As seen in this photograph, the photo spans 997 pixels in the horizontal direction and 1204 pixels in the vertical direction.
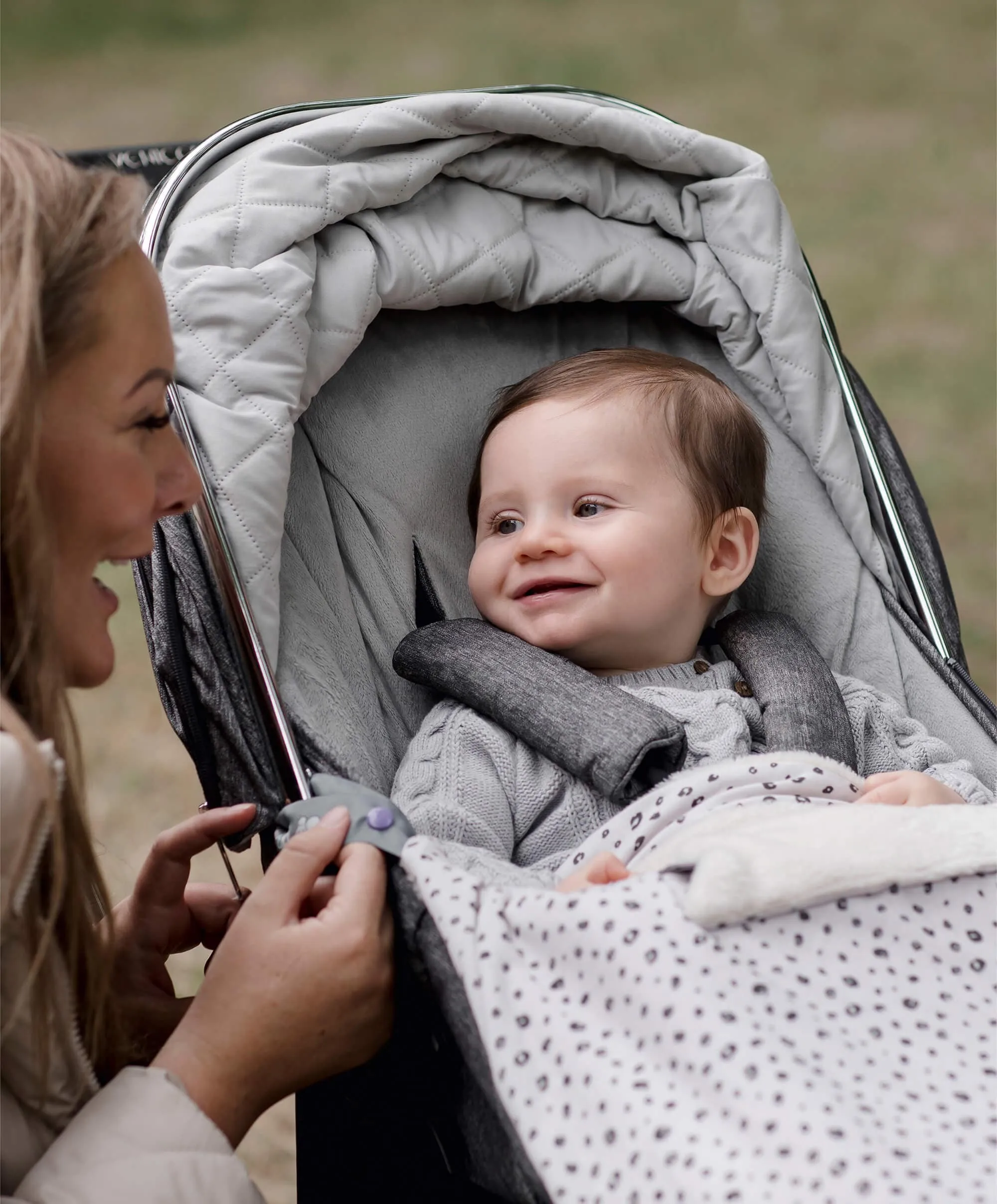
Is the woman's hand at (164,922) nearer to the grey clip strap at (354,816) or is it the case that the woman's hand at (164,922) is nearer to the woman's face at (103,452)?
the grey clip strap at (354,816)

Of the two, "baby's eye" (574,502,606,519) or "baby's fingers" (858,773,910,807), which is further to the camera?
"baby's eye" (574,502,606,519)

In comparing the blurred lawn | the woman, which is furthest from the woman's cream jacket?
the blurred lawn

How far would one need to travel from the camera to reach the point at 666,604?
1.43 m

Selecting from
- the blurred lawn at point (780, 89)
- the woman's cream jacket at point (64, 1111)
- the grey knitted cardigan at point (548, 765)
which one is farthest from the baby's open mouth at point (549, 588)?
the blurred lawn at point (780, 89)

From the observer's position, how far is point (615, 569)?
139 cm

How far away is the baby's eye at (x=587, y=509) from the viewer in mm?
1429

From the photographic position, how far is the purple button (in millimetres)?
1061

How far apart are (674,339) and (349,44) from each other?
417cm

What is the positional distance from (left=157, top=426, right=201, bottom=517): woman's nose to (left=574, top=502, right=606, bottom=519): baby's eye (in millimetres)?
495

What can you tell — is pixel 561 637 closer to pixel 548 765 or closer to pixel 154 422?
pixel 548 765

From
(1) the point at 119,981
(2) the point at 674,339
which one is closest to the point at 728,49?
(2) the point at 674,339

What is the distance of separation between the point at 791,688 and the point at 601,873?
0.40 metres

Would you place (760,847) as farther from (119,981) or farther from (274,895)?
(119,981)

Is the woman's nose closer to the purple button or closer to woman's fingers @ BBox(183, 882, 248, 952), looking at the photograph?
the purple button
